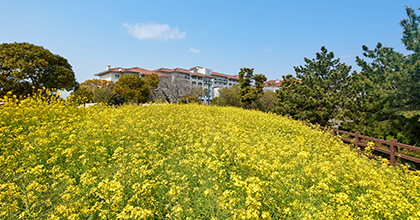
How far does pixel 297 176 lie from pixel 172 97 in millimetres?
34517

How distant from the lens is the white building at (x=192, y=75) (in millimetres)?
52706

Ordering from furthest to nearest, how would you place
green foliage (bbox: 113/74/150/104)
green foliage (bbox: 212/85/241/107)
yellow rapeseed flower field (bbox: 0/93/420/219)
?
green foliage (bbox: 212/85/241/107) → green foliage (bbox: 113/74/150/104) → yellow rapeseed flower field (bbox: 0/93/420/219)

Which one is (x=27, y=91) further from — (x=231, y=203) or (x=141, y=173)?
(x=231, y=203)

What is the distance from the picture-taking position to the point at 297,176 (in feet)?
9.66

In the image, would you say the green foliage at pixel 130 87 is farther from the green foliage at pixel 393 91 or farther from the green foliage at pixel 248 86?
the green foliage at pixel 393 91

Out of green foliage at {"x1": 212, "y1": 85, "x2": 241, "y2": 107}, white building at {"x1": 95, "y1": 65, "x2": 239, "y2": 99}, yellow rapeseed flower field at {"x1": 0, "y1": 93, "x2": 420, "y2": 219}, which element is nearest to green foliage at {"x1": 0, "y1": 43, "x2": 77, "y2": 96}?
yellow rapeseed flower field at {"x1": 0, "y1": 93, "x2": 420, "y2": 219}

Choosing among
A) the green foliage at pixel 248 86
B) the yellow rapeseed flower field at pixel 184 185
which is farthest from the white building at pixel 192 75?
the yellow rapeseed flower field at pixel 184 185

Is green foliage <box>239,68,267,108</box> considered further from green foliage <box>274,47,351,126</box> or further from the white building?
green foliage <box>274,47,351,126</box>

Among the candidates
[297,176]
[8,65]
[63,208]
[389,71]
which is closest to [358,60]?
[389,71]

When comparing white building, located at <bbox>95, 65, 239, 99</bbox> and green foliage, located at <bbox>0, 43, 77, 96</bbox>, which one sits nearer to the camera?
green foliage, located at <bbox>0, 43, 77, 96</bbox>

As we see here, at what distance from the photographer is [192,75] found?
62.3m

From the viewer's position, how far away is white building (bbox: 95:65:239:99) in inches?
2075

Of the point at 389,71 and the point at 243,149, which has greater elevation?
→ the point at 389,71

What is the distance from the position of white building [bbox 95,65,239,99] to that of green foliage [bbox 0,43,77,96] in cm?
2225
